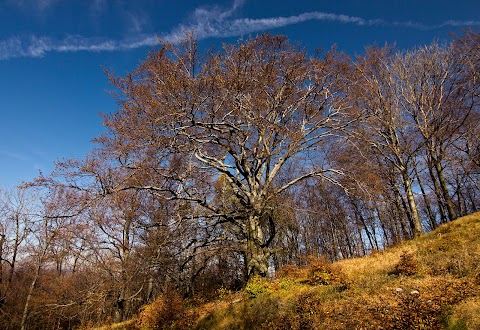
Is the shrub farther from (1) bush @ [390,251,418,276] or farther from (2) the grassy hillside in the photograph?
(1) bush @ [390,251,418,276]

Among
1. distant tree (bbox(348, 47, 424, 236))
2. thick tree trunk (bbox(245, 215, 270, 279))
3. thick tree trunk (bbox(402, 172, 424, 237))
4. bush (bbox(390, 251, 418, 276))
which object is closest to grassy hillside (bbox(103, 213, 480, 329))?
bush (bbox(390, 251, 418, 276))

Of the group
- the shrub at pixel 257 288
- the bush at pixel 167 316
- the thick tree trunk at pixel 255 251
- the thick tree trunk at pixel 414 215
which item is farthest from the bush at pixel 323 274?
the thick tree trunk at pixel 414 215

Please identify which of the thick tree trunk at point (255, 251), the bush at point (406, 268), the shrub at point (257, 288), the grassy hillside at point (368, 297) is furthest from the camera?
the thick tree trunk at point (255, 251)

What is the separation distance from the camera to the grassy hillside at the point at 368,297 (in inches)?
229

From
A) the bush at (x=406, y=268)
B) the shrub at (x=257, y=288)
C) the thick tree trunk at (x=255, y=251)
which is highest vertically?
the thick tree trunk at (x=255, y=251)

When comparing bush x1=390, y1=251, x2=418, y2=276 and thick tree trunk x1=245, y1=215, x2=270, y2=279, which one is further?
thick tree trunk x1=245, y1=215, x2=270, y2=279

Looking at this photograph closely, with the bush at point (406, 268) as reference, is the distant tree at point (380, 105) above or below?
above

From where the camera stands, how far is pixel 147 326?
1174 cm

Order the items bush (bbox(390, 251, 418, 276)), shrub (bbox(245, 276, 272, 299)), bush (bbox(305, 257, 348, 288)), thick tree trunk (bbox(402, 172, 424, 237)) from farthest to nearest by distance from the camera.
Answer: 1. thick tree trunk (bbox(402, 172, 424, 237))
2. shrub (bbox(245, 276, 272, 299))
3. bush (bbox(305, 257, 348, 288))
4. bush (bbox(390, 251, 418, 276))

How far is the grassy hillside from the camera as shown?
5809 mm

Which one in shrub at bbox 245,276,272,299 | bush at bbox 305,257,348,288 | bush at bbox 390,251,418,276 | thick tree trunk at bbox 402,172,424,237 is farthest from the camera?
thick tree trunk at bbox 402,172,424,237

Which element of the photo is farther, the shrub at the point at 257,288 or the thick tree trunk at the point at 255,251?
the thick tree trunk at the point at 255,251

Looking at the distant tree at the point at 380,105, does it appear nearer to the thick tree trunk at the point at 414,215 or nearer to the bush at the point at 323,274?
the thick tree trunk at the point at 414,215

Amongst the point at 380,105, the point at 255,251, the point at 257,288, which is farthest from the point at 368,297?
the point at 380,105
